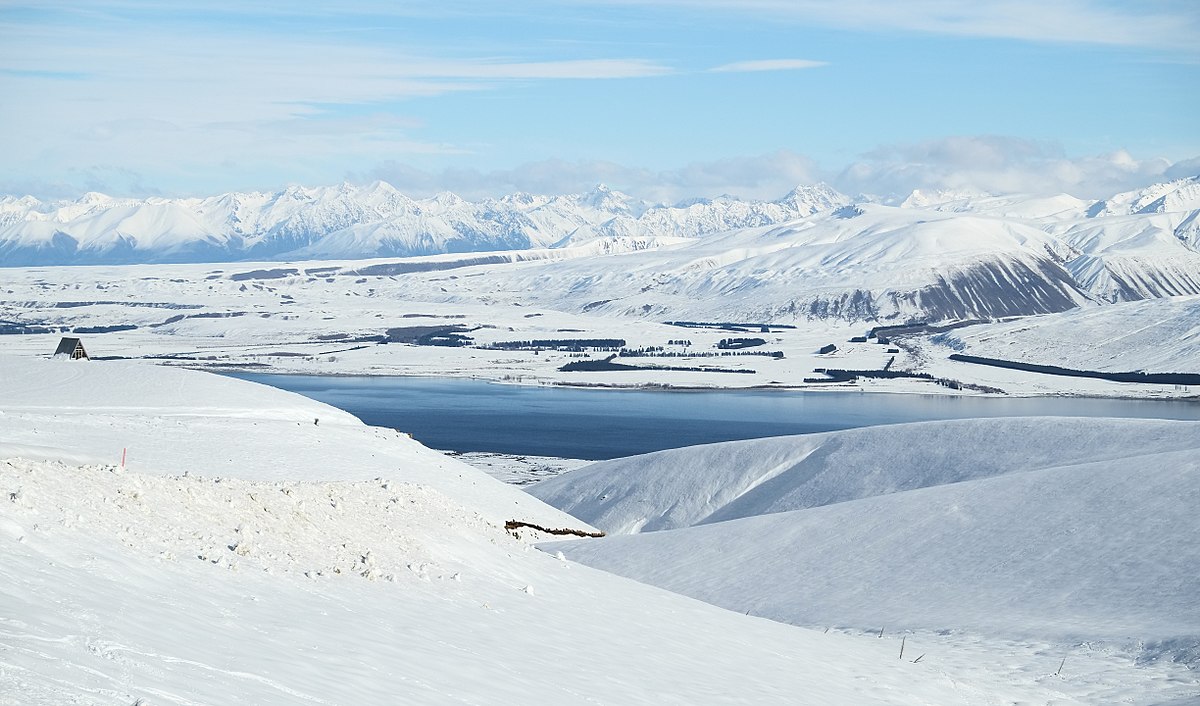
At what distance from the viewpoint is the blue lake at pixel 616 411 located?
232ft

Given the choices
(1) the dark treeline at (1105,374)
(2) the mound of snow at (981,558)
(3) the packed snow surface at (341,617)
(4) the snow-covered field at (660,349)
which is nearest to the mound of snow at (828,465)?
(2) the mound of snow at (981,558)

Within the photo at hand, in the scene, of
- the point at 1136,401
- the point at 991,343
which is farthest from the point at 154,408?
the point at 991,343

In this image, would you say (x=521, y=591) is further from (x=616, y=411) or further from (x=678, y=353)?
(x=678, y=353)

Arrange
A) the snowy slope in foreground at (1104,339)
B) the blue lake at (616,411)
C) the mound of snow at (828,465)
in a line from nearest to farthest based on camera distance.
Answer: the mound of snow at (828,465), the blue lake at (616,411), the snowy slope in foreground at (1104,339)

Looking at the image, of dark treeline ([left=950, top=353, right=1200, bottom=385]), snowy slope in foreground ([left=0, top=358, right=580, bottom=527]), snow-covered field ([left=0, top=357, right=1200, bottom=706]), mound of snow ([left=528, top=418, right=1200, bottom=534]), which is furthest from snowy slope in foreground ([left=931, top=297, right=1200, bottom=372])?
snow-covered field ([left=0, top=357, right=1200, bottom=706])

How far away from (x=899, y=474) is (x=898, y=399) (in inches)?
2444

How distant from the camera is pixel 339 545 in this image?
14.9m

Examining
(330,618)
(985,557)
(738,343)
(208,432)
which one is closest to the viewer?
(330,618)

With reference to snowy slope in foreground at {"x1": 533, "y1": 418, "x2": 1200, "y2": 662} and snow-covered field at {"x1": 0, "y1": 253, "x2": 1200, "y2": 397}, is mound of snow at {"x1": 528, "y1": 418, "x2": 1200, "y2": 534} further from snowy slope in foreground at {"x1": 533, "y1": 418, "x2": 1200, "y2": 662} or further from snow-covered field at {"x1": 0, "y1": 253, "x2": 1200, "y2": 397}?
snow-covered field at {"x1": 0, "y1": 253, "x2": 1200, "y2": 397}

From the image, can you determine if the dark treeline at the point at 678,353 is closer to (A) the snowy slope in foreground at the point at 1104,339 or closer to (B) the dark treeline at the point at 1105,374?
(A) the snowy slope in foreground at the point at 1104,339

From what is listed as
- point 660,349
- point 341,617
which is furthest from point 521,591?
point 660,349

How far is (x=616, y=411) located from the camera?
288ft

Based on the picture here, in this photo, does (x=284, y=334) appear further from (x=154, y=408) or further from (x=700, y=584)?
(x=700, y=584)

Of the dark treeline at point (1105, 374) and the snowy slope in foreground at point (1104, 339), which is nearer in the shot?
the dark treeline at point (1105, 374)
